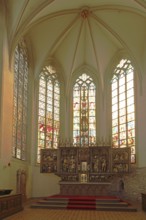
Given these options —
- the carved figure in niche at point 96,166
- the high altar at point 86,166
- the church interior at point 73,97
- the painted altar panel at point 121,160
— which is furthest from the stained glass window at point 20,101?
the painted altar panel at point 121,160

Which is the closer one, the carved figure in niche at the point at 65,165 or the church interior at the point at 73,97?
the church interior at the point at 73,97

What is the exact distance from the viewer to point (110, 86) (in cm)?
2736

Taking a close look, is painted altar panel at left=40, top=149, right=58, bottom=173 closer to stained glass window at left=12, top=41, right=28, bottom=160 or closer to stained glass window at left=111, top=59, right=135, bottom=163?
stained glass window at left=12, top=41, right=28, bottom=160

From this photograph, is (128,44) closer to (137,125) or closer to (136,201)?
(137,125)

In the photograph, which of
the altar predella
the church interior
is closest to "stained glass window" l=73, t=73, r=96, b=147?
the church interior

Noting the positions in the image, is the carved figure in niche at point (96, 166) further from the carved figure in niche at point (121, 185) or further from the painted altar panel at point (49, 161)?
the carved figure in niche at point (121, 185)

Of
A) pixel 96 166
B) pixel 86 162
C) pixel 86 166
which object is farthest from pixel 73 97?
pixel 96 166

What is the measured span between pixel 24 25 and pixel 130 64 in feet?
30.9

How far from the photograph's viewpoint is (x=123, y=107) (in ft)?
84.1

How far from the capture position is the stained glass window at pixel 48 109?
26.2 m

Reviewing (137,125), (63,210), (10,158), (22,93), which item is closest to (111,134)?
(137,125)

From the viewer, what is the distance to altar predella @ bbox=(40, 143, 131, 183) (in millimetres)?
22062

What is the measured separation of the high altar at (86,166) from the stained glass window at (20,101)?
1829 mm

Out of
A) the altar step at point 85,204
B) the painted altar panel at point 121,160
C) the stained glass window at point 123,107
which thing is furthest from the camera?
the stained glass window at point 123,107
